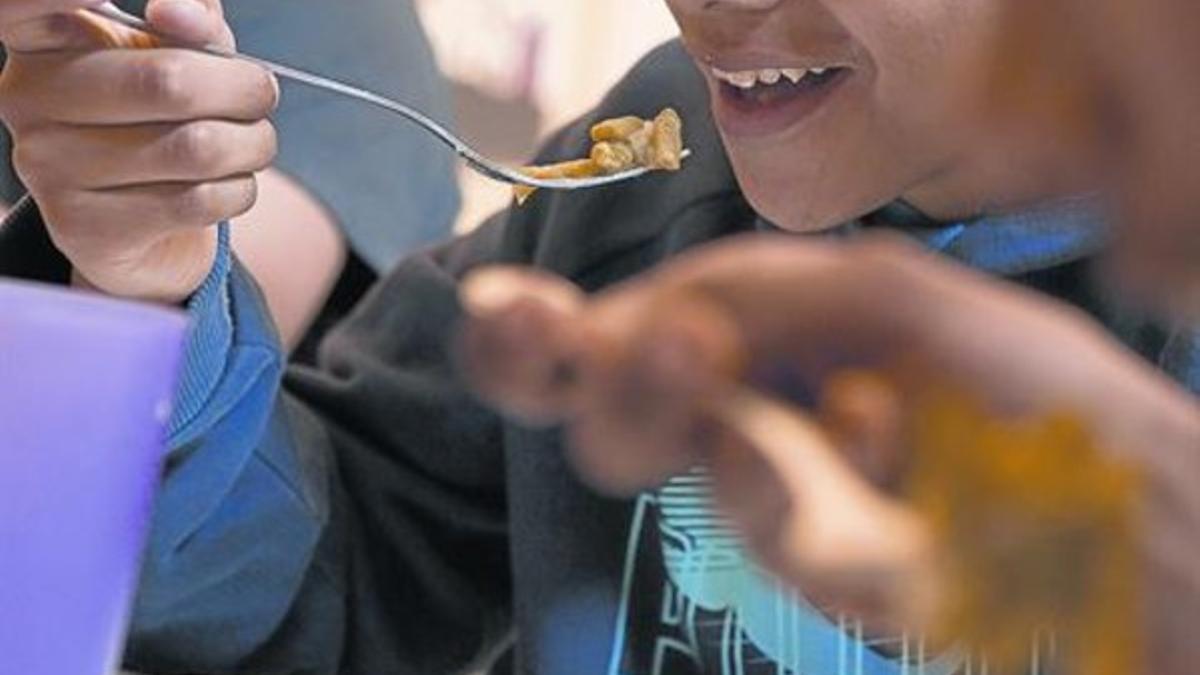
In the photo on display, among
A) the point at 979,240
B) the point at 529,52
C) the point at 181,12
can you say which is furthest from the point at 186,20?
the point at 529,52

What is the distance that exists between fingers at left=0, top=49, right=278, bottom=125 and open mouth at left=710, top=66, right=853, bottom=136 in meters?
0.15

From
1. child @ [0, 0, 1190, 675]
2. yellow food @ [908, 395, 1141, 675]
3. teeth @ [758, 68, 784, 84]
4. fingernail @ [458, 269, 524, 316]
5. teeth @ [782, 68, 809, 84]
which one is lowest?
child @ [0, 0, 1190, 675]

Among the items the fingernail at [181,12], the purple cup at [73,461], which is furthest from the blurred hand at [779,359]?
the fingernail at [181,12]

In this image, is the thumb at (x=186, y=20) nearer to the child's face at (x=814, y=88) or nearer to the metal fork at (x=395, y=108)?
the metal fork at (x=395, y=108)

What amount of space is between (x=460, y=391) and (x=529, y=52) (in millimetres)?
1020

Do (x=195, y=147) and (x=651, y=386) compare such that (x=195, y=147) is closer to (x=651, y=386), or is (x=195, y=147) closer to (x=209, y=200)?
(x=209, y=200)

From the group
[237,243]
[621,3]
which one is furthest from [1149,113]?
[621,3]

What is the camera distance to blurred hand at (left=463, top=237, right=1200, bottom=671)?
0.16 metres

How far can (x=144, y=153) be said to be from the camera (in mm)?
616

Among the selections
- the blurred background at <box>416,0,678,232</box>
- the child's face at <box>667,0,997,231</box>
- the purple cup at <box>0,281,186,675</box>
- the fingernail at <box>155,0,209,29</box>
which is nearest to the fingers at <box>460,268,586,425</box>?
the purple cup at <box>0,281,186,675</box>

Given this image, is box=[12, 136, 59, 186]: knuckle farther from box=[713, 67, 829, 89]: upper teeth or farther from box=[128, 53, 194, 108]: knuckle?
box=[713, 67, 829, 89]: upper teeth

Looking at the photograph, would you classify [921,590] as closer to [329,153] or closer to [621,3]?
[329,153]

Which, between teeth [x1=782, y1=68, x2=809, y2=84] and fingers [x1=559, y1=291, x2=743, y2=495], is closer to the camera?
fingers [x1=559, y1=291, x2=743, y2=495]

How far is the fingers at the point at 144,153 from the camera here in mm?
608
